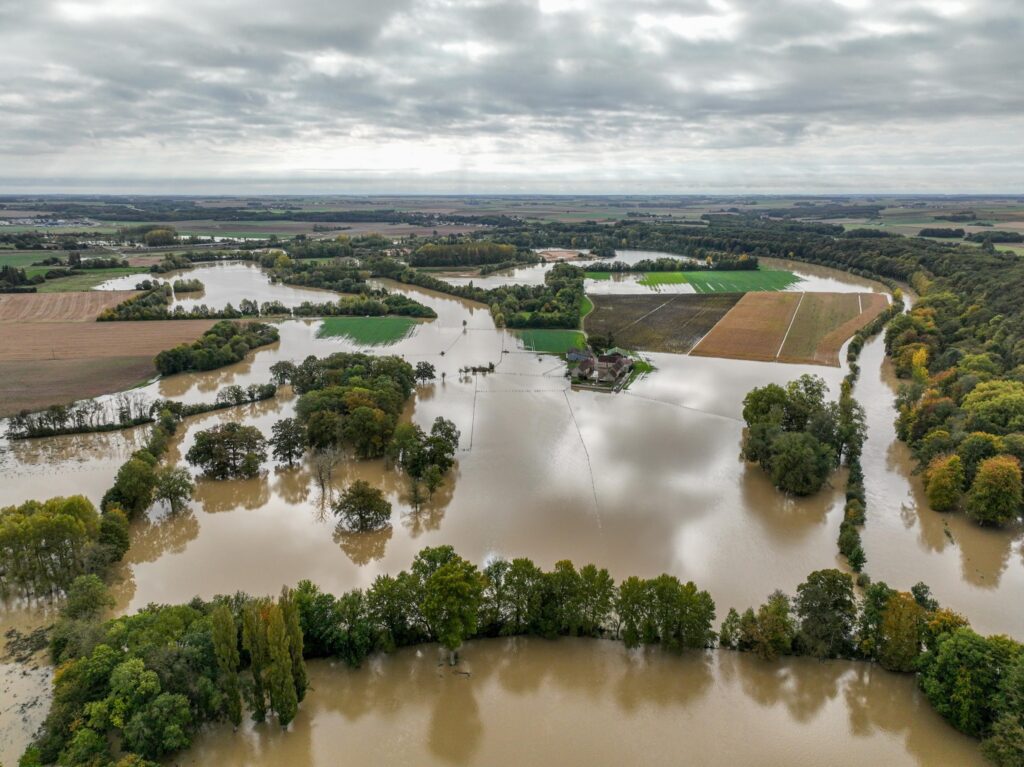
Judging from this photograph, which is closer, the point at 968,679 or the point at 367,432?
the point at 968,679

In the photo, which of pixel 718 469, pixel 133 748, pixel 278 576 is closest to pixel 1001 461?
pixel 718 469

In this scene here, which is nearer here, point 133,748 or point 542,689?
point 133,748

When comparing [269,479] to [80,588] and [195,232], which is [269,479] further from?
[195,232]

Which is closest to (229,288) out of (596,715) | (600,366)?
(600,366)

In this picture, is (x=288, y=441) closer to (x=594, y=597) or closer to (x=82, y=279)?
(x=594, y=597)

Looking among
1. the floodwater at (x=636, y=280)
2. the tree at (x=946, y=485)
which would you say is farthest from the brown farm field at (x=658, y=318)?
the tree at (x=946, y=485)

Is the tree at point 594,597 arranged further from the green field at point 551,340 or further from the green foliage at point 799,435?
the green field at point 551,340

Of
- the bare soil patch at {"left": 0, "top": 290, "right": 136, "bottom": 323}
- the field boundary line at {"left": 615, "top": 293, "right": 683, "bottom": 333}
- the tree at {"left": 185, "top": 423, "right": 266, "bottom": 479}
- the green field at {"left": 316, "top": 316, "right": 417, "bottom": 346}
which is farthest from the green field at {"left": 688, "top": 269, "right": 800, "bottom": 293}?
the bare soil patch at {"left": 0, "top": 290, "right": 136, "bottom": 323}
